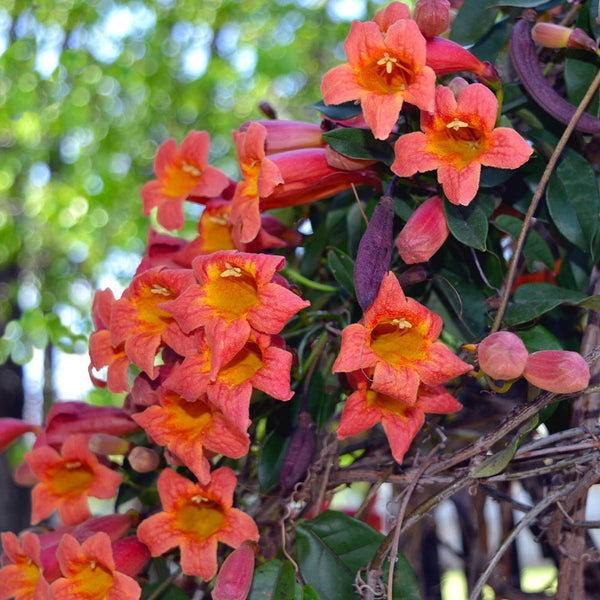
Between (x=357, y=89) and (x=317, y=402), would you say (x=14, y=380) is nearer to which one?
(x=317, y=402)

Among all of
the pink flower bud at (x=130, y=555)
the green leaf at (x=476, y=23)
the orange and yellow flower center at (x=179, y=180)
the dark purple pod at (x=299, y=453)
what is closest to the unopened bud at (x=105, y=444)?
the pink flower bud at (x=130, y=555)

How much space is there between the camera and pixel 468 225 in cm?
67

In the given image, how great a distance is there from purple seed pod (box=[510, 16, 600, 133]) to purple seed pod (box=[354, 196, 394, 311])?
0.23m

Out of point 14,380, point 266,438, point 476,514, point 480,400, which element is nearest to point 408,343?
point 266,438

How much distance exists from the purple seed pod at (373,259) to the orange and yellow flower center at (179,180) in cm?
34

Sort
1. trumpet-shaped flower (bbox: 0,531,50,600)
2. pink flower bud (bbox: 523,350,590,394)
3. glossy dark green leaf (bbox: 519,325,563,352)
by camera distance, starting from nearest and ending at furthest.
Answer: pink flower bud (bbox: 523,350,590,394) → glossy dark green leaf (bbox: 519,325,563,352) → trumpet-shaped flower (bbox: 0,531,50,600)

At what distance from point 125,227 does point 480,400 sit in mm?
2373

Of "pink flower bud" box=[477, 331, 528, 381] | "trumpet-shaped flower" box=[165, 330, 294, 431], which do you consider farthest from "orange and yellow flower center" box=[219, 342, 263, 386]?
"pink flower bud" box=[477, 331, 528, 381]

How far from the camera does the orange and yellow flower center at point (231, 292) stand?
65cm

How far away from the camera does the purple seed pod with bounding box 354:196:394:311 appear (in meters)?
0.61

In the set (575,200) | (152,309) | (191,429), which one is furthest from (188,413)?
(575,200)

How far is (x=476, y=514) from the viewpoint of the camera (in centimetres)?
105

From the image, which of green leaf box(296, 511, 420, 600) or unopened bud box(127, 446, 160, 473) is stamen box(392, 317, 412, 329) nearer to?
green leaf box(296, 511, 420, 600)

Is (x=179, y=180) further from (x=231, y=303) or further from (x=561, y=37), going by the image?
(x=561, y=37)
